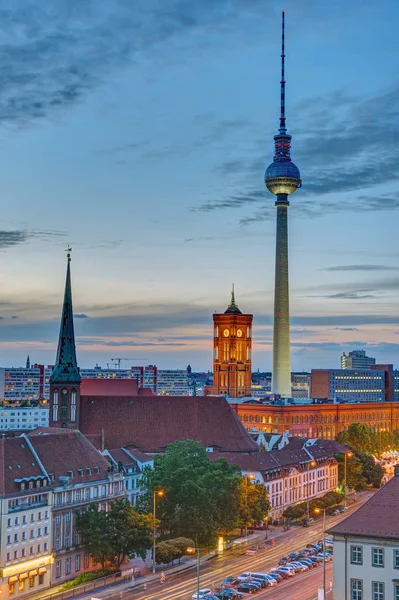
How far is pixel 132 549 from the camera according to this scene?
357 ft

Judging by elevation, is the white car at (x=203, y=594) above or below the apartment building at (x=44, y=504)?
below

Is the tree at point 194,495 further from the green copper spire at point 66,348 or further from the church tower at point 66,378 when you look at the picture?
the green copper spire at point 66,348

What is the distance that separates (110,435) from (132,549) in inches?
1994

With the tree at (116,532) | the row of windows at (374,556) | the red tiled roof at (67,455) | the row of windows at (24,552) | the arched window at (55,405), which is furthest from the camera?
the arched window at (55,405)

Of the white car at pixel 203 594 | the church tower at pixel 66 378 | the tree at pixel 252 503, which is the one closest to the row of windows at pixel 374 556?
the white car at pixel 203 594

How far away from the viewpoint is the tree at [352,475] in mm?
173125

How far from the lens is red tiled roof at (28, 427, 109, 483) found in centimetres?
11544

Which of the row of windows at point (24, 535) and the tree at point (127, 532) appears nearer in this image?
the row of windows at point (24, 535)

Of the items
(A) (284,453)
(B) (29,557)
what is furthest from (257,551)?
(A) (284,453)

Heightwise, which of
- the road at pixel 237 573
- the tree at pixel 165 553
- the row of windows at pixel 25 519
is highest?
the row of windows at pixel 25 519

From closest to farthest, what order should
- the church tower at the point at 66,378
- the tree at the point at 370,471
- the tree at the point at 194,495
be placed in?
the tree at the point at 194,495 < the church tower at the point at 66,378 < the tree at the point at 370,471

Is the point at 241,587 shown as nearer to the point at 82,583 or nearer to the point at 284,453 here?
the point at 82,583

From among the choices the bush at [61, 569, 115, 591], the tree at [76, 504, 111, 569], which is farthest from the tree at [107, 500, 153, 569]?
the bush at [61, 569, 115, 591]

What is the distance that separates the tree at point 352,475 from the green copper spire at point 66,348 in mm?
57327
